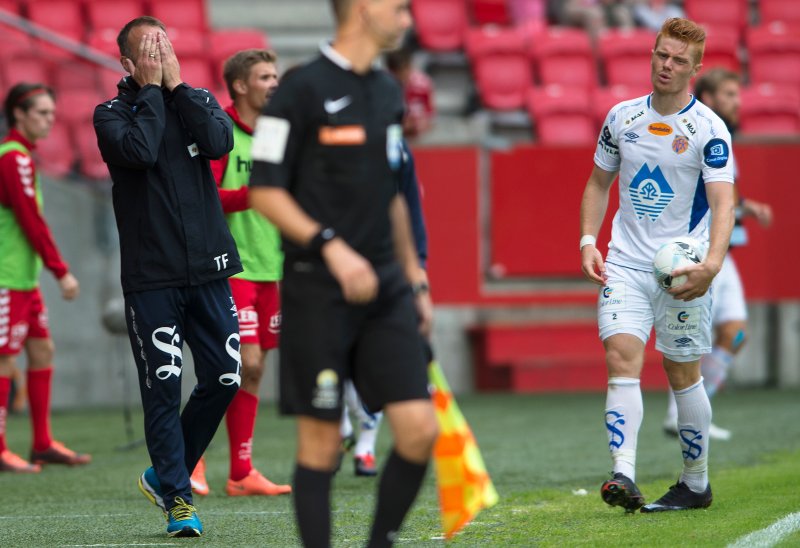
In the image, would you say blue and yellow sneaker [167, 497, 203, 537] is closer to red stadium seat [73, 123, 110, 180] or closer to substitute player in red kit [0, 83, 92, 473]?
substitute player in red kit [0, 83, 92, 473]

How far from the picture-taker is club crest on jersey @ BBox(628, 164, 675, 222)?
19.8 ft

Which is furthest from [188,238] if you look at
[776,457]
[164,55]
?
[776,457]

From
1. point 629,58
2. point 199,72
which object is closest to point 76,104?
point 199,72

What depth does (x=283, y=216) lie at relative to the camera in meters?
4.04

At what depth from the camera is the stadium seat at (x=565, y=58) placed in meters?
15.3

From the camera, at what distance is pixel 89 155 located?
1238 cm

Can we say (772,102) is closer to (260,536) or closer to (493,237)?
(493,237)

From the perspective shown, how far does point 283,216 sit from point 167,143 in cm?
195

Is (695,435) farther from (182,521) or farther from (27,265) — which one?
(27,265)

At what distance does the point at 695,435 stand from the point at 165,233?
2506mm

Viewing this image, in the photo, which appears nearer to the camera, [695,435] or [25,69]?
[695,435]

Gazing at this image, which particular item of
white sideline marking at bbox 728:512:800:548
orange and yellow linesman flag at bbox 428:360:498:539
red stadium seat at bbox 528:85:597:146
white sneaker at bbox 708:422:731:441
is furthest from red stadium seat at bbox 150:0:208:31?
orange and yellow linesman flag at bbox 428:360:498:539

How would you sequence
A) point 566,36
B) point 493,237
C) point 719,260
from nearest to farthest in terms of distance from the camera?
point 719,260
point 493,237
point 566,36

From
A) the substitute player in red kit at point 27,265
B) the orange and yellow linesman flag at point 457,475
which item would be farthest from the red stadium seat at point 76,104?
the orange and yellow linesman flag at point 457,475
